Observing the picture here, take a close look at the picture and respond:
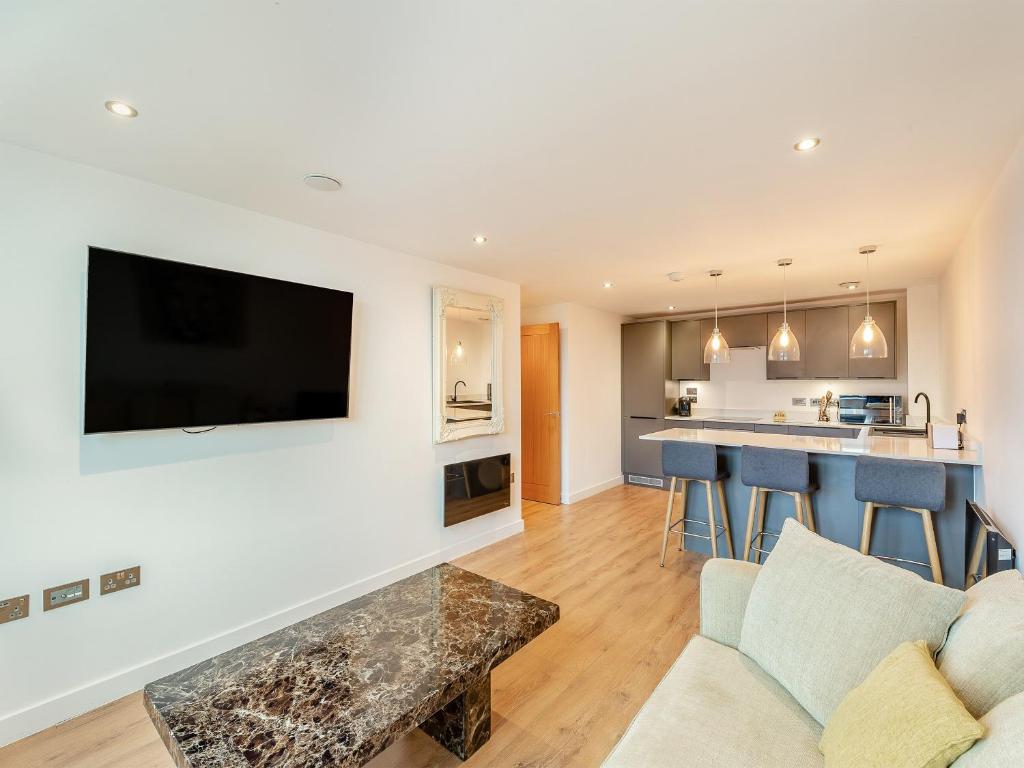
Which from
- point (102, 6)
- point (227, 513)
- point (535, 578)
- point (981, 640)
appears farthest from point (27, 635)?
point (981, 640)

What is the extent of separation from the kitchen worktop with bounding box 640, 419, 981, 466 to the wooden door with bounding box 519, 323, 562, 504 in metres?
1.65

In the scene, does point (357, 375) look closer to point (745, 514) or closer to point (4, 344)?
point (4, 344)

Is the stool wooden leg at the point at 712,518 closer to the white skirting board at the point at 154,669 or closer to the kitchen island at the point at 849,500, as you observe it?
the kitchen island at the point at 849,500

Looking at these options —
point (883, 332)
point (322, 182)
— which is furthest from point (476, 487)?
point (883, 332)

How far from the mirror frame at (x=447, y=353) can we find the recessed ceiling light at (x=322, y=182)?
1.39 m

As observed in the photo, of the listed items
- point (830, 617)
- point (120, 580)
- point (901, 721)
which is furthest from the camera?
point (120, 580)

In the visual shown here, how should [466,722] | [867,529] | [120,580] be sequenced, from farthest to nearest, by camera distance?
[867,529], [120,580], [466,722]

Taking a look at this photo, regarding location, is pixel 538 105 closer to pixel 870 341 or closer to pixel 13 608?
pixel 13 608

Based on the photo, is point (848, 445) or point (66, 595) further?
point (848, 445)

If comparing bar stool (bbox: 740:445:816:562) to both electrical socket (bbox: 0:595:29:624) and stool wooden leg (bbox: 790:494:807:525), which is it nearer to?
stool wooden leg (bbox: 790:494:807:525)

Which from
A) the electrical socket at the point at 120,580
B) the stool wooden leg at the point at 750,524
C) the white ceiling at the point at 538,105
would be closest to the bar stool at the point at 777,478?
the stool wooden leg at the point at 750,524

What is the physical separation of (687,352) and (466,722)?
5291 mm

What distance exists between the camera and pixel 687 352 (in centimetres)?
619

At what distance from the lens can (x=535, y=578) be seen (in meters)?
3.42
